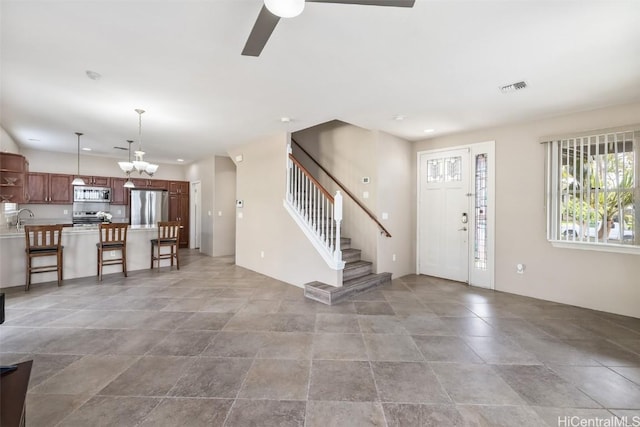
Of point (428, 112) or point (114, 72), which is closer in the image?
point (114, 72)

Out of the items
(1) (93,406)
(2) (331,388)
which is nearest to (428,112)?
(2) (331,388)

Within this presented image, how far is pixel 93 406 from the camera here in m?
1.81

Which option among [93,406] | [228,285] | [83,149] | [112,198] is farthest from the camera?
[112,198]

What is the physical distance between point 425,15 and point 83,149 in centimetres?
804

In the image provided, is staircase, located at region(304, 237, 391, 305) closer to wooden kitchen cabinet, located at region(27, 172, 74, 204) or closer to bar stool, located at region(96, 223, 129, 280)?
bar stool, located at region(96, 223, 129, 280)

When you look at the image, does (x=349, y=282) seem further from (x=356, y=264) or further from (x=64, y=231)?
(x=64, y=231)

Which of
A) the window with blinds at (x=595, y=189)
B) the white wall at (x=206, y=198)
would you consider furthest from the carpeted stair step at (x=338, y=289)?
the white wall at (x=206, y=198)

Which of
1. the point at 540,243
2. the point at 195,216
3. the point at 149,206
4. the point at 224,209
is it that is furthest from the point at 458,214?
the point at 149,206

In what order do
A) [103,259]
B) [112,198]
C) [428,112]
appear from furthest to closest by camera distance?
[112,198] → [103,259] → [428,112]

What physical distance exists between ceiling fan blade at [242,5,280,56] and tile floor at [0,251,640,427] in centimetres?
247

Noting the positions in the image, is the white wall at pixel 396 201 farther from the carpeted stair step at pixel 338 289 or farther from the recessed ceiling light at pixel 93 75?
the recessed ceiling light at pixel 93 75

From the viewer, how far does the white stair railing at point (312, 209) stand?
414cm

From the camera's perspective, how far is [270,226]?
5273 mm

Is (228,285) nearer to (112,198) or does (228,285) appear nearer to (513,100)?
→ (513,100)
